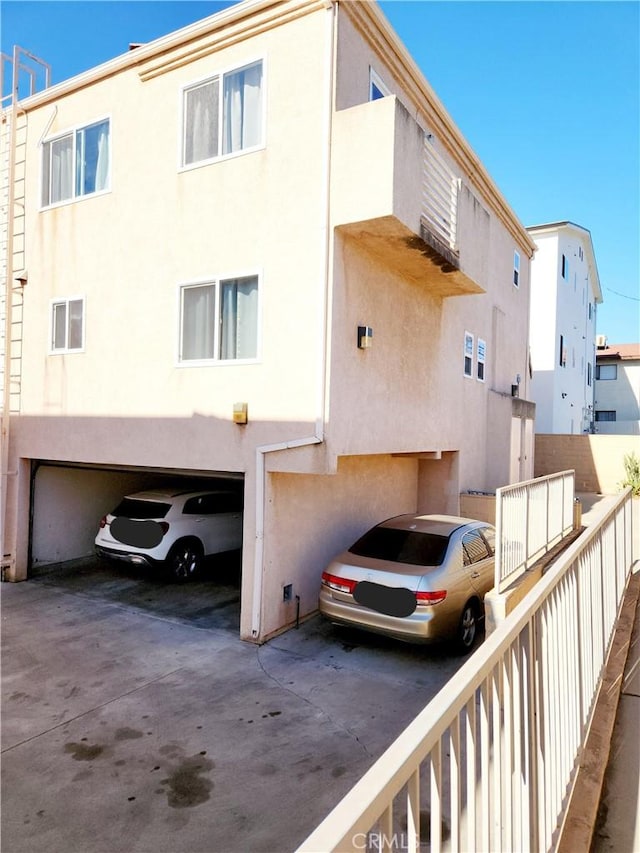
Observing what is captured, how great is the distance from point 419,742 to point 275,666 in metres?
5.59

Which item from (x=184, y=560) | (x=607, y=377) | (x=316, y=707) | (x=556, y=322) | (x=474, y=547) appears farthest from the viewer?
(x=607, y=377)

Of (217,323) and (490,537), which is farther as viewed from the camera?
(490,537)

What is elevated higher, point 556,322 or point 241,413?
point 556,322

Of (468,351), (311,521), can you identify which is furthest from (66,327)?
(468,351)

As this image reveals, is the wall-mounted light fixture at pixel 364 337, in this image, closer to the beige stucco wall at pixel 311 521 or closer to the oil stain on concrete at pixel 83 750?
the beige stucco wall at pixel 311 521

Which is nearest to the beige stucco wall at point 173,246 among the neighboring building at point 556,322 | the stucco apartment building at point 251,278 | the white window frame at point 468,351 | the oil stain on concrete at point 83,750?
the stucco apartment building at point 251,278

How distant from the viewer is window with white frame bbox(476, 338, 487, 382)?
13.3 m

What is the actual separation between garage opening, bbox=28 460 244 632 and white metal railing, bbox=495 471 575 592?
3868 mm

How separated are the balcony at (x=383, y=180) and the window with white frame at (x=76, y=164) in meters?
4.40

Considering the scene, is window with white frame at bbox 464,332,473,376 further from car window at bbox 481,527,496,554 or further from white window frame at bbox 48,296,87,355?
white window frame at bbox 48,296,87,355

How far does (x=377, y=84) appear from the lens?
27.2 feet

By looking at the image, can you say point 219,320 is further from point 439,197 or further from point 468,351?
point 468,351

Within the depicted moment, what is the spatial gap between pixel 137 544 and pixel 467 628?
18.7ft

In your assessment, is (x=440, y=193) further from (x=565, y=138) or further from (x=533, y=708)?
(x=533, y=708)
